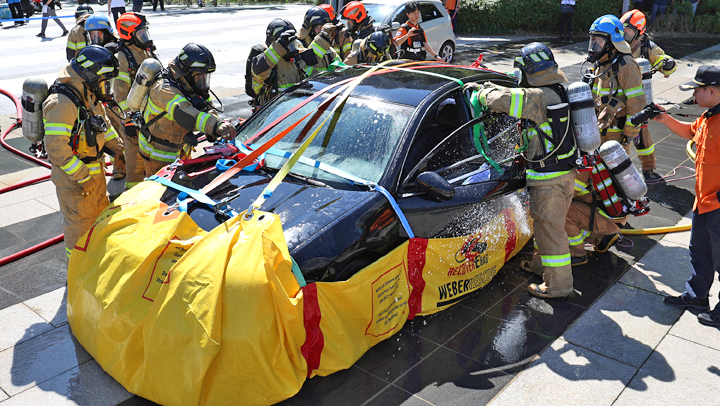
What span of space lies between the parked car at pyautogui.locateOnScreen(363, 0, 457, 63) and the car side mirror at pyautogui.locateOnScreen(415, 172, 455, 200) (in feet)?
32.2

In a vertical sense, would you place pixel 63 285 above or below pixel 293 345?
below

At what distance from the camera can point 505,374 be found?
3848 mm

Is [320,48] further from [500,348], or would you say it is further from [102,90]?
[500,348]

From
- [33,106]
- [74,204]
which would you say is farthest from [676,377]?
[33,106]

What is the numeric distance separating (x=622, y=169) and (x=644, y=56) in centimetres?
400

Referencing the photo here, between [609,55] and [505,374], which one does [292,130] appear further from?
[609,55]

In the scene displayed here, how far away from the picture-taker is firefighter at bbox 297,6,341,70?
7.88m

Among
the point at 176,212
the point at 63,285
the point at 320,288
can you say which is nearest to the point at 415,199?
the point at 320,288

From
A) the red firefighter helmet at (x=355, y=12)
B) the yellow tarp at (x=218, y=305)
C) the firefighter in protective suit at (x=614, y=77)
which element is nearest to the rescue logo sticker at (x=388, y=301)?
the yellow tarp at (x=218, y=305)

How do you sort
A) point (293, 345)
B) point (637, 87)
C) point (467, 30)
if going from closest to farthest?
point (293, 345) → point (637, 87) → point (467, 30)

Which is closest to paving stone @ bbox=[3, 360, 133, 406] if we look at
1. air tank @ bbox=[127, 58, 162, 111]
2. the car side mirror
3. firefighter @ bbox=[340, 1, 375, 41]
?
the car side mirror

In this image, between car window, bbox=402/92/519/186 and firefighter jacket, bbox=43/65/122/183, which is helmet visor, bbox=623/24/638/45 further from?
firefighter jacket, bbox=43/65/122/183

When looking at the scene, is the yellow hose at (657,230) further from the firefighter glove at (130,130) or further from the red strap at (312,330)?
the firefighter glove at (130,130)

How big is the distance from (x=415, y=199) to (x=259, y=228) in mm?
1171
